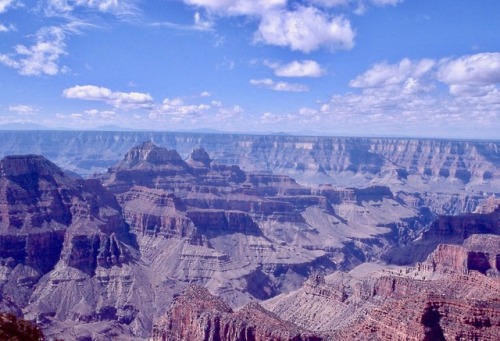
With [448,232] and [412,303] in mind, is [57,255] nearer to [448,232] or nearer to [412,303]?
[448,232]

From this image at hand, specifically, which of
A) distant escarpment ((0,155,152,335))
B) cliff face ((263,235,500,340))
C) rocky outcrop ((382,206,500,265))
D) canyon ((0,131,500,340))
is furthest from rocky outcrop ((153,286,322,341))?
rocky outcrop ((382,206,500,265))

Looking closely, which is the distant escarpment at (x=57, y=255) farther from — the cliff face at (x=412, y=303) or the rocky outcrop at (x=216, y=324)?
the rocky outcrop at (x=216, y=324)

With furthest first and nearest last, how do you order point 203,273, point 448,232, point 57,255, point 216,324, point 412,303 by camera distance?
point 448,232, point 203,273, point 57,255, point 216,324, point 412,303

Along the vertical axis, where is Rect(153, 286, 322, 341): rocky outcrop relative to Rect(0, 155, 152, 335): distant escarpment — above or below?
above

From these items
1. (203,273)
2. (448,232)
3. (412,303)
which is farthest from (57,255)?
(412,303)

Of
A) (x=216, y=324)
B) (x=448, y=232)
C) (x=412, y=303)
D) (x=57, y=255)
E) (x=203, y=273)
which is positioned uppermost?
(x=412, y=303)

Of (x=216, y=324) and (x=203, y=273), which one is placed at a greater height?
(x=216, y=324)

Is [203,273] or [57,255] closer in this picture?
[57,255]

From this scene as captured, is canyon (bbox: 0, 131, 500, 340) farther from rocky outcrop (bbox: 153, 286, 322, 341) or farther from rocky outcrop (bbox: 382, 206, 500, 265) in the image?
rocky outcrop (bbox: 382, 206, 500, 265)

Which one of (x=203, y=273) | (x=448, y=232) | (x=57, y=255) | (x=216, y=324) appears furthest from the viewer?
(x=448, y=232)
